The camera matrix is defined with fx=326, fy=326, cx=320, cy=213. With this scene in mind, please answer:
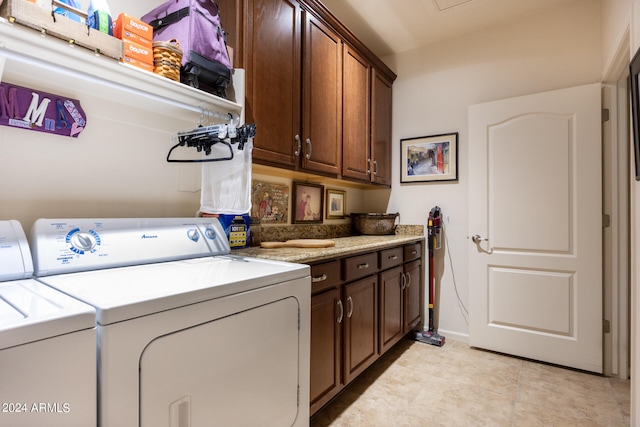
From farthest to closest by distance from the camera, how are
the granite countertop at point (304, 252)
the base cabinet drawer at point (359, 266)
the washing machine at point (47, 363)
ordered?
the base cabinet drawer at point (359, 266) → the granite countertop at point (304, 252) → the washing machine at point (47, 363)

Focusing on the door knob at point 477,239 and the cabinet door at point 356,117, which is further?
the door knob at point 477,239

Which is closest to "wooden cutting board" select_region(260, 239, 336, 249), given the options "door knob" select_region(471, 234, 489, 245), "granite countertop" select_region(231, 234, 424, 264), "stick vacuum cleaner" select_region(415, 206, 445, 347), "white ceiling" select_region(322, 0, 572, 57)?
"granite countertop" select_region(231, 234, 424, 264)

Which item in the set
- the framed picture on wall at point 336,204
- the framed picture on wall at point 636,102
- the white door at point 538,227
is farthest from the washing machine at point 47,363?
the white door at point 538,227

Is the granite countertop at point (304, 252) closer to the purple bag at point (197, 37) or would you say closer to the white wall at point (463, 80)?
the purple bag at point (197, 37)

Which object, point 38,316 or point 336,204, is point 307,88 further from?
point 38,316

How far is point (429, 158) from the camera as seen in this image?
3.12 metres

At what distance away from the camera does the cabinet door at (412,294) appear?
277 centimetres

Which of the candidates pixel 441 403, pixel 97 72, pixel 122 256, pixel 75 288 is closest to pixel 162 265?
pixel 122 256

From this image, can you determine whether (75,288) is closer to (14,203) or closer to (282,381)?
(14,203)

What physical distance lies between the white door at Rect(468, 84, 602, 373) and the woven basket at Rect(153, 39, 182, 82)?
2445mm

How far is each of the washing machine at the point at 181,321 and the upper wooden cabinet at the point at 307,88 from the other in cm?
77

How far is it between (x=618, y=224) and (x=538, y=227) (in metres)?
0.48

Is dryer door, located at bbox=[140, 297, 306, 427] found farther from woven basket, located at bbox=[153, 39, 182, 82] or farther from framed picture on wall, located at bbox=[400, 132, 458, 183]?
framed picture on wall, located at bbox=[400, 132, 458, 183]

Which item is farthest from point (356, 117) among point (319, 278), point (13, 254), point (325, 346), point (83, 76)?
point (13, 254)
